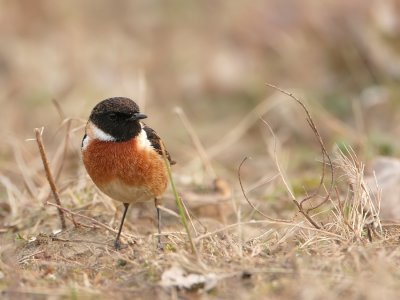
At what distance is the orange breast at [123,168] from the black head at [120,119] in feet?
0.26

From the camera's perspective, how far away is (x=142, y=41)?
1560 centimetres

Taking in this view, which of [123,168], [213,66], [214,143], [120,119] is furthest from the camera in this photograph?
[213,66]

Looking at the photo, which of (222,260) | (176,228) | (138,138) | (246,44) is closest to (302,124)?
(246,44)

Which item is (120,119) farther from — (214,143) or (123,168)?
(214,143)

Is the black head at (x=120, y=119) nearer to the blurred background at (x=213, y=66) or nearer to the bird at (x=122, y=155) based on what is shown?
the bird at (x=122, y=155)

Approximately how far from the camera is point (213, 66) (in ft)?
48.6

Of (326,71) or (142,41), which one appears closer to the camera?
(326,71)

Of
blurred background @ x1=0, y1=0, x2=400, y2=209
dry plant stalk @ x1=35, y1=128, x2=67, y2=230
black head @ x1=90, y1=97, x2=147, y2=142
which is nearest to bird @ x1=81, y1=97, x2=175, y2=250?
black head @ x1=90, y1=97, x2=147, y2=142

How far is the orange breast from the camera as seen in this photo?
19.5ft

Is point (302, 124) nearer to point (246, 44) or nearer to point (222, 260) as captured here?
point (246, 44)

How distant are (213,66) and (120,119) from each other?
8.85m

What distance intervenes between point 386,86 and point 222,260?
7.88m

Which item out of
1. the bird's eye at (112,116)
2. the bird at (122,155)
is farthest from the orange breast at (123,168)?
the bird's eye at (112,116)

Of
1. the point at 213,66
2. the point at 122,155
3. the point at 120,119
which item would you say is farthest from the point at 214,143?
the point at 122,155
